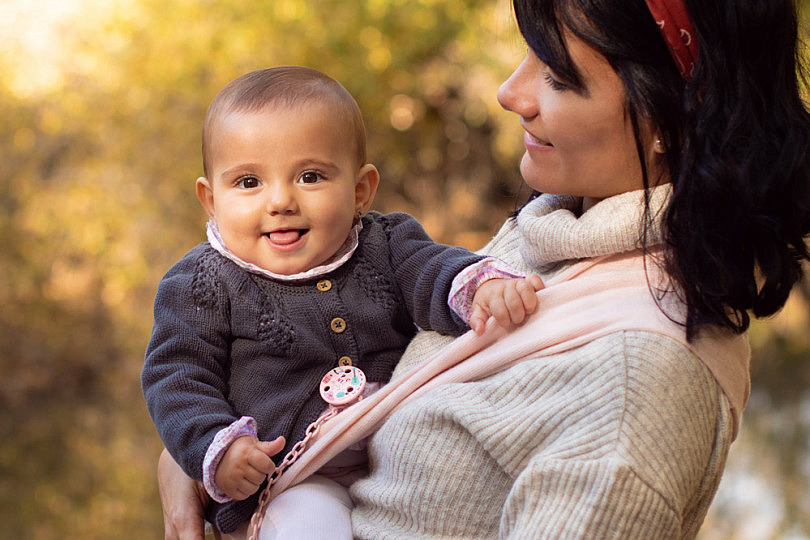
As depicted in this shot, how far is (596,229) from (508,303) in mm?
164

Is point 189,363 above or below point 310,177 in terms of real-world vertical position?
below

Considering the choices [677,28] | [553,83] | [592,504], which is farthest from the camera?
[553,83]

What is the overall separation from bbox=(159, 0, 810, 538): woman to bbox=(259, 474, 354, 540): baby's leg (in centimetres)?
6

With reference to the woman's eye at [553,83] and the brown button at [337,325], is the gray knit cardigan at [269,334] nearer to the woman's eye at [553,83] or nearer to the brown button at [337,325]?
the brown button at [337,325]

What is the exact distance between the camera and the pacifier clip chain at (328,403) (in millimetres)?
1536

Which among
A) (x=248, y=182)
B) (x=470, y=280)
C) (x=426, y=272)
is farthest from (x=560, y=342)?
(x=248, y=182)

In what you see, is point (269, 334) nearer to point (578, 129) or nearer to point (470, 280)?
point (470, 280)

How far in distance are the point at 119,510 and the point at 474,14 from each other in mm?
3804

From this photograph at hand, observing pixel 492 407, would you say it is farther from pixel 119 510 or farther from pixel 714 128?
pixel 119 510

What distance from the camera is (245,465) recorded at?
1.44 metres

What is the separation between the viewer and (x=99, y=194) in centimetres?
658

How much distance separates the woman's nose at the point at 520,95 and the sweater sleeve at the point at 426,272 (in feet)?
0.82

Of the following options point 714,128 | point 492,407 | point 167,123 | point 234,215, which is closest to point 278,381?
point 234,215

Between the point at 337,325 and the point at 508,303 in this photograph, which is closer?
the point at 508,303
